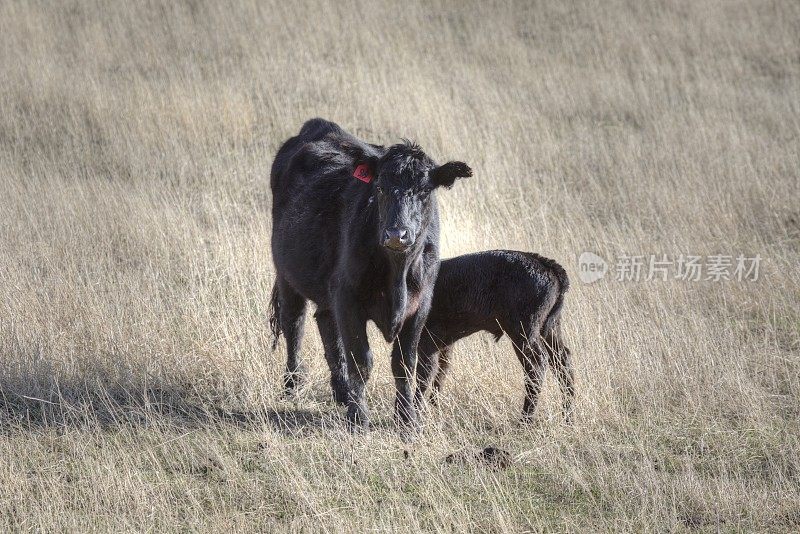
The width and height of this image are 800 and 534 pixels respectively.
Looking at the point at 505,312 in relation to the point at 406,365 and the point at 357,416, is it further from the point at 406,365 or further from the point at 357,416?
the point at 357,416

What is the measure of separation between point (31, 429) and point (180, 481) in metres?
1.25

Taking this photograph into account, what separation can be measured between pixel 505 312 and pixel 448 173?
1229 millimetres

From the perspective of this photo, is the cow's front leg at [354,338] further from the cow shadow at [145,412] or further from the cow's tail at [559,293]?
the cow's tail at [559,293]

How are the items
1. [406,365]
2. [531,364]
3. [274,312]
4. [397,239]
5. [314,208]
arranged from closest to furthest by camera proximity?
[397,239] → [406,365] → [531,364] → [314,208] → [274,312]

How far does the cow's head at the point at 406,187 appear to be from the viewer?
564 cm

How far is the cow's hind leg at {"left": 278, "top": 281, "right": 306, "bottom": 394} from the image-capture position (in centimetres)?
734

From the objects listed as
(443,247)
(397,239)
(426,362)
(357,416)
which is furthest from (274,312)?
(397,239)

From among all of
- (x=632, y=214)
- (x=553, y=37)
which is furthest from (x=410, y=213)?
(x=553, y=37)

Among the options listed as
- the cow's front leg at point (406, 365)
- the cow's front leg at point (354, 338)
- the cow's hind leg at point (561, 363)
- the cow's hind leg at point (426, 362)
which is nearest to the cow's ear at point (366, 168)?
the cow's front leg at point (354, 338)

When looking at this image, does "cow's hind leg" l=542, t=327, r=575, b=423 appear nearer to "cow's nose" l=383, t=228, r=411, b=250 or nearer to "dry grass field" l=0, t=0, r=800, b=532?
"dry grass field" l=0, t=0, r=800, b=532

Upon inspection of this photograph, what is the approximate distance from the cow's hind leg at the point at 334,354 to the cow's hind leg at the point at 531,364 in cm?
124

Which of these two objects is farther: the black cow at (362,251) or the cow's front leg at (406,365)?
the cow's front leg at (406,365)

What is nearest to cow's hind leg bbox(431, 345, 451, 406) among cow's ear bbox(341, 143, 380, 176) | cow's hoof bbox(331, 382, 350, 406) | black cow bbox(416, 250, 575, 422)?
black cow bbox(416, 250, 575, 422)

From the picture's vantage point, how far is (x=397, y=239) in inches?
216
